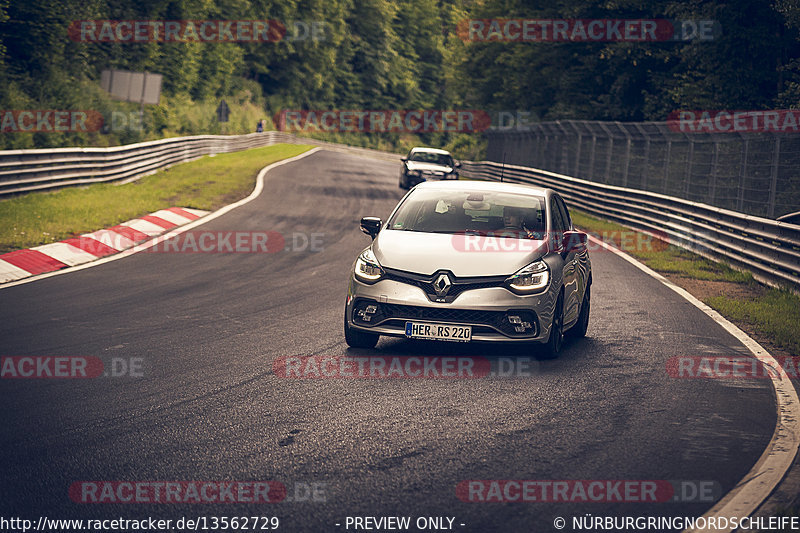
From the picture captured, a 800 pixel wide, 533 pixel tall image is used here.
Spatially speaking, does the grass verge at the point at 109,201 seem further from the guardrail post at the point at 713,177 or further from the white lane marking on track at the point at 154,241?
the guardrail post at the point at 713,177

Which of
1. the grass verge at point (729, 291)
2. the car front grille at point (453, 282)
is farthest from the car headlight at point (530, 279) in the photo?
the grass verge at point (729, 291)

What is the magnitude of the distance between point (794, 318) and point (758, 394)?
13.5ft

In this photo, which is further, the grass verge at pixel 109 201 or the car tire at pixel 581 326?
the grass verge at pixel 109 201

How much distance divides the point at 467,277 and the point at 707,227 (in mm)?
11030

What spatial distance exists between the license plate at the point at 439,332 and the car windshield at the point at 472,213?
4.45 ft

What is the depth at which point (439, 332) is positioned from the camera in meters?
8.26

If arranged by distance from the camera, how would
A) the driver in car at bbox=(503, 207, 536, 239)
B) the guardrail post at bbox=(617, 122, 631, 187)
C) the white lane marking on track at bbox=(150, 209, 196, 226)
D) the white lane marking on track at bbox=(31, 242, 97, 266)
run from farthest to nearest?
the guardrail post at bbox=(617, 122, 631, 187)
the white lane marking on track at bbox=(150, 209, 196, 226)
the white lane marking on track at bbox=(31, 242, 97, 266)
the driver in car at bbox=(503, 207, 536, 239)

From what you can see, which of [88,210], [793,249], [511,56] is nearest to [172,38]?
[511,56]

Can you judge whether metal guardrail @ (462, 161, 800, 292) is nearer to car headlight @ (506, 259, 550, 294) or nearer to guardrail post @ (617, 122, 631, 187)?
guardrail post @ (617, 122, 631, 187)

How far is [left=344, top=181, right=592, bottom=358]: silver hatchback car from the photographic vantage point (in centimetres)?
827

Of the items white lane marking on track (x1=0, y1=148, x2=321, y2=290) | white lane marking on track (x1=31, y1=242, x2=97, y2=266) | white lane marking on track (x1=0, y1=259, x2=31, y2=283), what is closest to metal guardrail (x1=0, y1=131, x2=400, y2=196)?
white lane marking on track (x1=0, y1=148, x2=321, y2=290)

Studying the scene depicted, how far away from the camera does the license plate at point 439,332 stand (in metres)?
8.23

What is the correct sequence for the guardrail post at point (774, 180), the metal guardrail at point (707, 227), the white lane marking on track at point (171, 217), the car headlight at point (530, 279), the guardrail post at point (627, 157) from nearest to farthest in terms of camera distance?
the car headlight at point (530, 279), the metal guardrail at point (707, 227), the guardrail post at point (774, 180), the white lane marking on track at point (171, 217), the guardrail post at point (627, 157)

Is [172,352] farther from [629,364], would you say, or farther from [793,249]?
[793,249]
